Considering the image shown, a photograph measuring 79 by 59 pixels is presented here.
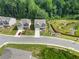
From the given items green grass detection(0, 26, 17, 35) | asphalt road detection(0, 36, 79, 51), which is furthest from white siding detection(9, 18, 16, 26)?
asphalt road detection(0, 36, 79, 51)

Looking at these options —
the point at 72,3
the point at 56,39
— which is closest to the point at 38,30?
Result: the point at 56,39

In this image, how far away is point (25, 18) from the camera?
9.09 meters

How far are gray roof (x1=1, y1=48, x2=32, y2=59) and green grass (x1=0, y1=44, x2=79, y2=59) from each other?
27 centimetres

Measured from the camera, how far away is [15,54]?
7164 millimetres

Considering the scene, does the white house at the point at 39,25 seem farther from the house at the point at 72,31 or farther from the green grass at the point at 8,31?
the house at the point at 72,31

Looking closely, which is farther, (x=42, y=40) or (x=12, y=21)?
(x=12, y=21)

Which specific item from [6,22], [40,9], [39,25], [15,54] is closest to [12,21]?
[6,22]

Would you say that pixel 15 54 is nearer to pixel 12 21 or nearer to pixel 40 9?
pixel 12 21

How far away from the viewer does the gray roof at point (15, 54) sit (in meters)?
7.08

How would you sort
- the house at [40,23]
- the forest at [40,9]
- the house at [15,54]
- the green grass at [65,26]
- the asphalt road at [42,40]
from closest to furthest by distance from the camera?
the house at [15,54], the asphalt road at [42,40], the green grass at [65,26], the house at [40,23], the forest at [40,9]

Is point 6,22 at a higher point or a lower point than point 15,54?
higher

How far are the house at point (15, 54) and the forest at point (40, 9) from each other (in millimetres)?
2086

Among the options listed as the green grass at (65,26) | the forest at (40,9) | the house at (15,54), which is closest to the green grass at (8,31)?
the forest at (40,9)

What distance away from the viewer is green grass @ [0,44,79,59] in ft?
24.1
